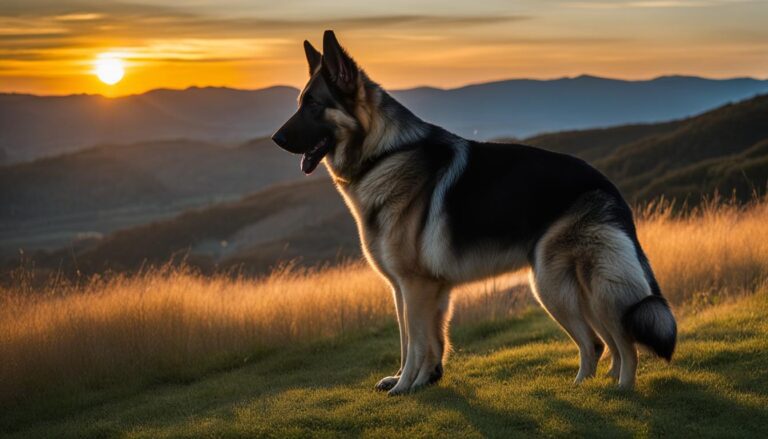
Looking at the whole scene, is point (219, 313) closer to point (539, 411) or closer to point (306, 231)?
point (539, 411)

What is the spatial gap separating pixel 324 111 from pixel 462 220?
5.21 feet

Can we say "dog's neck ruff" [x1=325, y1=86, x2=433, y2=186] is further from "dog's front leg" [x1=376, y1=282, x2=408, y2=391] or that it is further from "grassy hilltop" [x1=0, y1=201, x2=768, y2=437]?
"grassy hilltop" [x1=0, y1=201, x2=768, y2=437]

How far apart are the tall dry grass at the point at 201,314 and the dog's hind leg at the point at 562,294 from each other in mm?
4172

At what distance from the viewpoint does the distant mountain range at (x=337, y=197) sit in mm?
42062

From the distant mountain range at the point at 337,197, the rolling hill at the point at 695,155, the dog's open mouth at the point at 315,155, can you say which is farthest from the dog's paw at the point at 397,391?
the rolling hill at the point at 695,155

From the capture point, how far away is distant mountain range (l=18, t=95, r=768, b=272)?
42062mm

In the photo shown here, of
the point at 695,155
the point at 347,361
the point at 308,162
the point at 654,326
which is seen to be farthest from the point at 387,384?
the point at 695,155

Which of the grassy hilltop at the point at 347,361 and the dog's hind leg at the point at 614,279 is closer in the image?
the dog's hind leg at the point at 614,279

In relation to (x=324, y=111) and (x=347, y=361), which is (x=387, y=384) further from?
(x=347, y=361)

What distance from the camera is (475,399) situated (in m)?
7.04

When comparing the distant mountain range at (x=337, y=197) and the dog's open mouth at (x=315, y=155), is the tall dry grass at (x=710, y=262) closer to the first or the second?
the distant mountain range at (x=337, y=197)

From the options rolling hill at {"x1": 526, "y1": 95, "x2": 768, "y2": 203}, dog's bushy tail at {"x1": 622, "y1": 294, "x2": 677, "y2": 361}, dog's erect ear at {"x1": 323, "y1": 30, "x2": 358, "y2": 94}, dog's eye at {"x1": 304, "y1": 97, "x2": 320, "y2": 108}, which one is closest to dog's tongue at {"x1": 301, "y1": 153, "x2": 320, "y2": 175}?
dog's eye at {"x1": 304, "y1": 97, "x2": 320, "y2": 108}

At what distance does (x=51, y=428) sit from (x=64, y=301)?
4405 mm

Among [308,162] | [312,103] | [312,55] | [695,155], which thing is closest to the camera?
[312,103]
